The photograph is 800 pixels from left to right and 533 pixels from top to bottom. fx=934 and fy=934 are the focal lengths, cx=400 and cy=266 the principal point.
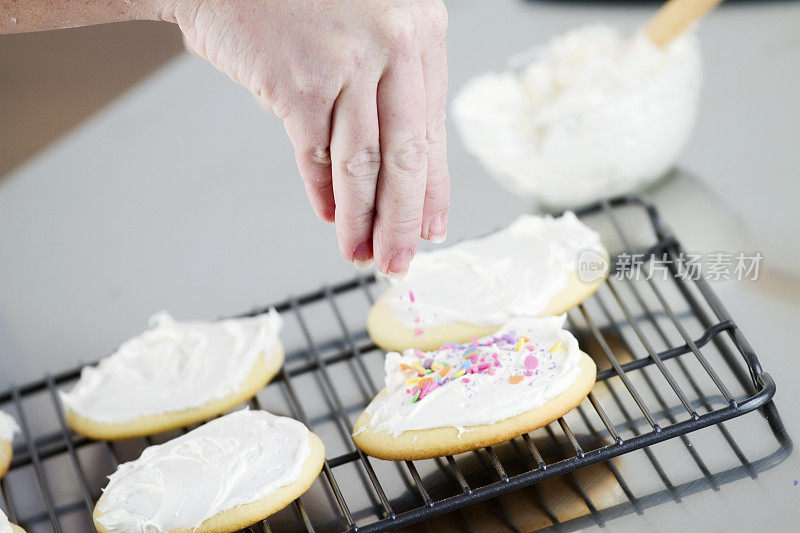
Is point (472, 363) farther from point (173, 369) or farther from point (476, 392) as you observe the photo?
point (173, 369)

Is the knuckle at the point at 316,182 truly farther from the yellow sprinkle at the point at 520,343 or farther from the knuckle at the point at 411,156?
the yellow sprinkle at the point at 520,343

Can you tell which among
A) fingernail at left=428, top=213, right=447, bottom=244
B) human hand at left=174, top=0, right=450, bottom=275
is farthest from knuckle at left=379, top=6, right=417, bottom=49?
fingernail at left=428, top=213, right=447, bottom=244

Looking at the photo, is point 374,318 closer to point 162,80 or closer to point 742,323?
point 742,323

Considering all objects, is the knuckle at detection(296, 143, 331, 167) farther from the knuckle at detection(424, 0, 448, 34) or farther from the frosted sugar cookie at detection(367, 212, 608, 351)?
the frosted sugar cookie at detection(367, 212, 608, 351)

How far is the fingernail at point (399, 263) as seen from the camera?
Answer: 965 mm

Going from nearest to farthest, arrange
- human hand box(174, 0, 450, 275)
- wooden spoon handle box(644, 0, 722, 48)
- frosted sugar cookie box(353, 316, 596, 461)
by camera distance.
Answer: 1. human hand box(174, 0, 450, 275)
2. frosted sugar cookie box(353, 316, 596, 461)
3. wooden spoon handle box(644, 0, 722, 48)

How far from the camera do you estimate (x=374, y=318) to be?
52.4 inches

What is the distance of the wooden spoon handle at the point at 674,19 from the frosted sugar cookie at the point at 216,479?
0.89 m

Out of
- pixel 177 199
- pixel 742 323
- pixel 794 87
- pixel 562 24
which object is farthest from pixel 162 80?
pixel 742 323

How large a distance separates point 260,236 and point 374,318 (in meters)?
0.50

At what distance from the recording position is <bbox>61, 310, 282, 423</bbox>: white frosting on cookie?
1244mm

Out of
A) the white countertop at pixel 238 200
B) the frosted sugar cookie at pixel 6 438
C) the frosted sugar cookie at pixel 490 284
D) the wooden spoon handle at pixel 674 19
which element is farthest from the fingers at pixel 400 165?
the wooden spoon handle at pixel 674 19

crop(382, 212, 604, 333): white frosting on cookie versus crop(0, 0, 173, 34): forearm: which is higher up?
crop(0, 0, 173, 34): forearm

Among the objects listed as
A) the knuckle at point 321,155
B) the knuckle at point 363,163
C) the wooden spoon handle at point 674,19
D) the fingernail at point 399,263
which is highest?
the wooden spoon handle at point 674,19
